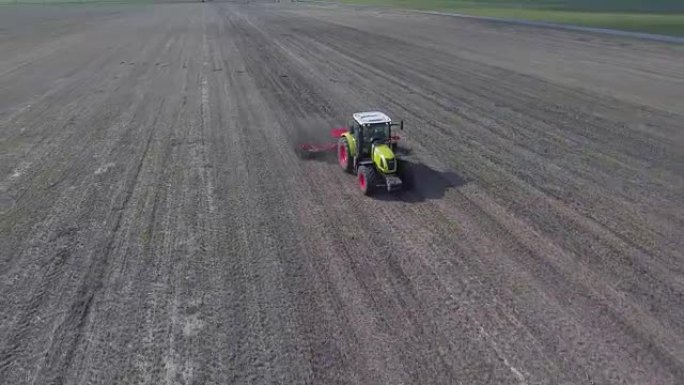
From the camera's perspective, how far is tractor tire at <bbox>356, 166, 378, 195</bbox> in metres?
11.5

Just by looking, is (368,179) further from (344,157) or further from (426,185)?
(344,157)

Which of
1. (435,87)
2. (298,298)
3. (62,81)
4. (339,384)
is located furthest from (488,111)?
(62,81)

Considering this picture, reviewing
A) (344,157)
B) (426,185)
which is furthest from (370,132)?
(426,185)

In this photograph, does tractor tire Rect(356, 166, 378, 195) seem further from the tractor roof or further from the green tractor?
the tractor roof

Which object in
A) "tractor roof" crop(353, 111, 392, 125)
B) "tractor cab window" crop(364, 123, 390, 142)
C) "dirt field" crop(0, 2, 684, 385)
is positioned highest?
"tractor roof" crop(353, 111, 392, 125)

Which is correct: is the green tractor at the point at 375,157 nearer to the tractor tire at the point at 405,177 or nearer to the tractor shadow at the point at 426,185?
the tractor tire at the point at 405,177

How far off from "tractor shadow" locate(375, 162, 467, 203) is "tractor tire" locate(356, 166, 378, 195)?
0.90ft

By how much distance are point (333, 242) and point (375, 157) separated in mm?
2714

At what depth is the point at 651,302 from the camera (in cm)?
782

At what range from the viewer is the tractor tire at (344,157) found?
41.8ft

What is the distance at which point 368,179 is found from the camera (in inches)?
453

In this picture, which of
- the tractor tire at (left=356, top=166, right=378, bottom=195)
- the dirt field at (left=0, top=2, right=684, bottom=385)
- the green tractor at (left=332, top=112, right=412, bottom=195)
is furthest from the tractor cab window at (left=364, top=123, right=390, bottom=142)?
the dirt field at (left=0, top=2, right=684, bottom=385)

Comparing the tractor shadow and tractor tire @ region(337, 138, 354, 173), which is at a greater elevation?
tractor tire @ region(337, 138, 354, 173)

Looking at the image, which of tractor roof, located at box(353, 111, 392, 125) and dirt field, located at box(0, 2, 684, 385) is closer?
dirt field, located at box(0, 2, 684, 385)
